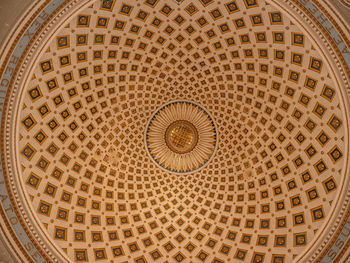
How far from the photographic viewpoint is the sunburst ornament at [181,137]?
22.2 meters

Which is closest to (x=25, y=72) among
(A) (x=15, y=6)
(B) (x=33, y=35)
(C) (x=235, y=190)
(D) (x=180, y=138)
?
(B) (x=33, y=35)

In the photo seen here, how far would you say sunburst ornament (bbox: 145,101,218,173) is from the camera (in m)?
22.2

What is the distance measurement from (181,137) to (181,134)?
24 cm

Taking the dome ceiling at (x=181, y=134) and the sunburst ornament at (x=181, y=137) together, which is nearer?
the dome ceiling at (x=181, y=134)

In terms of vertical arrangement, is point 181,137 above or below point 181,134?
below

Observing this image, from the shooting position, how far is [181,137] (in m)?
22.9

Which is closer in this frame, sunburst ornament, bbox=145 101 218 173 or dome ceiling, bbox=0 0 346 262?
dome ceiling, bbox=0 0 346 262

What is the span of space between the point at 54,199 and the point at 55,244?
276cm

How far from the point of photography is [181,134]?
22.9 m

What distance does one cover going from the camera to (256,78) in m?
19.0

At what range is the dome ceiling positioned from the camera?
1656 cm

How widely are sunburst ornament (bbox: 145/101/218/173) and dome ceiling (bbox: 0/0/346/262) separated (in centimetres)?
8

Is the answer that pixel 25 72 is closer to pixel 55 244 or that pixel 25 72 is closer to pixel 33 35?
pixel 33 35

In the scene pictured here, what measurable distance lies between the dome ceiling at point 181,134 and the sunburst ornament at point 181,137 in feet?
0.27
